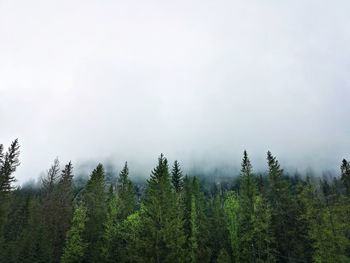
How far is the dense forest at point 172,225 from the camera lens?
44281mm

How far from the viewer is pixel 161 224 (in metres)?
45.7

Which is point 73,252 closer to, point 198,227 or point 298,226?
point 198,227

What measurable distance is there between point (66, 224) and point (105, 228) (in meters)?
6.78

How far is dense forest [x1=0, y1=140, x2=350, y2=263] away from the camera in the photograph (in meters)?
44.3

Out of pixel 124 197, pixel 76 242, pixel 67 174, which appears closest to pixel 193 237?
pixel 76 242

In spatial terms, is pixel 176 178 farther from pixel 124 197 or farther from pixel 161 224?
pixel 161 224

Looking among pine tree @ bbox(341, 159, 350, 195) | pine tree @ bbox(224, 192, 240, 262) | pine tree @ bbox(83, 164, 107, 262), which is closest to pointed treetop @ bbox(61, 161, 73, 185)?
pine tree @ bbox(83, 164, 107, 262)

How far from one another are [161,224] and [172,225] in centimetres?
151

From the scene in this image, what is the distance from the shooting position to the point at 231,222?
213 feet

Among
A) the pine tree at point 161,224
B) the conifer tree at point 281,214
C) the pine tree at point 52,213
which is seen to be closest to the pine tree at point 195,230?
the pine tree at point 161,224

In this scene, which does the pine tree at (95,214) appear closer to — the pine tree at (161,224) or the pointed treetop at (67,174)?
the pointed treetop at (67,174)

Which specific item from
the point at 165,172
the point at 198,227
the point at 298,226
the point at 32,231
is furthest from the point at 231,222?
the point at 32,231

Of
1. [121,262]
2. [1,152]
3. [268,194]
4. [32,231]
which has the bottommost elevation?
[121,262]

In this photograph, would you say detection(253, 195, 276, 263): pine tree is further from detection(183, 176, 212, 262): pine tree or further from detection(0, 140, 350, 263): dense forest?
detection(183, 176, 212, 262): pine tree
